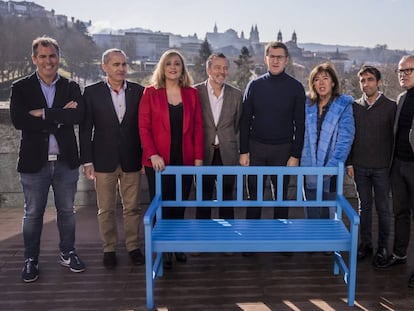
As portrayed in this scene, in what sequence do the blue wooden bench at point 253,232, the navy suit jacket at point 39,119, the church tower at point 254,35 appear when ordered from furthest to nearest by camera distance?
1. the church tower at point 254,35
2. the navy suit jacket at point 39,119
3. the blue wooden bench at point 253,232

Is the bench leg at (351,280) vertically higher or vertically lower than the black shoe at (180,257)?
higher

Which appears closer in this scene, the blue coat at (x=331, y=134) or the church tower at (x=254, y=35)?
the blue coat at (x=331, y=134)

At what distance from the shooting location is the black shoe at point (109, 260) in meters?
3.33

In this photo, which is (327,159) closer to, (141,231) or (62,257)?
(141,231)

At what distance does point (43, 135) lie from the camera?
299cm

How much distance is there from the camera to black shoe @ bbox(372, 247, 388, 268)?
3.31 meters

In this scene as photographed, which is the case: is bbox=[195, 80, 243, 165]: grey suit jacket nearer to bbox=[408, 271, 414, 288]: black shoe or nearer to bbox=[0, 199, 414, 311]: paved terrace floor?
bbox=[0, 199, 414, 311]: paved terrace floor

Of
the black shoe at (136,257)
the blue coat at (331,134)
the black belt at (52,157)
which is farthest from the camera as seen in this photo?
the black shoe at (136,257)

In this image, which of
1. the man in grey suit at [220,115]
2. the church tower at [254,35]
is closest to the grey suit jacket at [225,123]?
the man in grey suit at [220,115]

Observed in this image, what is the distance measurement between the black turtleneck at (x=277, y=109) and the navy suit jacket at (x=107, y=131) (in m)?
0.86

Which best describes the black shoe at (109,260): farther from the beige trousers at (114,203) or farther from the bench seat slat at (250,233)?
the bench seat slat at (250,233)

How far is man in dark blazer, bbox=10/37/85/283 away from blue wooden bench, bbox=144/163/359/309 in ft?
2.23

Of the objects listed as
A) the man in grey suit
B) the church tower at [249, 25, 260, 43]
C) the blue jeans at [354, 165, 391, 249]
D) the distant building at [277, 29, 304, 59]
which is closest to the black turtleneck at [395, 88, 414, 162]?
the blue jeans at [354, 165, 391, 249]

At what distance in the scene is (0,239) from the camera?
3918mm
